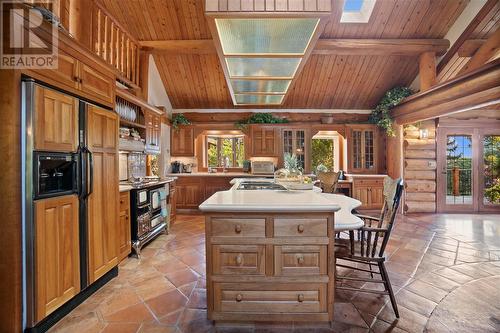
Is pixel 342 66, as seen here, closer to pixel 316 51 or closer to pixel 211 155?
pixel 316 51

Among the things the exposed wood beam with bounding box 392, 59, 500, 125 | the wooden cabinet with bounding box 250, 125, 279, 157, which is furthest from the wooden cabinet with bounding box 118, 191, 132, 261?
the exposed wood beam with bounding box 392, 59, 500, 125

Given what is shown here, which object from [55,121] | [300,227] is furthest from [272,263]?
[55,121]

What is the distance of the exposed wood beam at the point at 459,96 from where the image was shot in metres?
3.23

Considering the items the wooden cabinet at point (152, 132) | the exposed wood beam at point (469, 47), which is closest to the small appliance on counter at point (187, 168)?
the wooden cabinet at point (152, 132)

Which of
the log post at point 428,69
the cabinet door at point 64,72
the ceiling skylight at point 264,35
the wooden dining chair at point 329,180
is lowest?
the wooden dining chair at point 329,180

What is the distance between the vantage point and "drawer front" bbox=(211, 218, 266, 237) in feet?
5.67

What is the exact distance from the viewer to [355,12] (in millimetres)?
4551

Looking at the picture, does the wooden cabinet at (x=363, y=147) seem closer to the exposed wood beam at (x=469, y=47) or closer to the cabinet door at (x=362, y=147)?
the cabinet door at (x=362, y=147)

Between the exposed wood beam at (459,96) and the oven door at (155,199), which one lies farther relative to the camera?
the oven door at (155,199)

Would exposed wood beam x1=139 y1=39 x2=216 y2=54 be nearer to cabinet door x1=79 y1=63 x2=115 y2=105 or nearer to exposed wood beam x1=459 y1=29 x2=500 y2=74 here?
cabinet door x1=79 y1=63 x2=115 y2=105

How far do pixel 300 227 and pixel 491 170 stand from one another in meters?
7.11

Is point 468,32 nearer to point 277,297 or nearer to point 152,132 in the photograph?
point 277,297

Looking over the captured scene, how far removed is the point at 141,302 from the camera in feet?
7.14

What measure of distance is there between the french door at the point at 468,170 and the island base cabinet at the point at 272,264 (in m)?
5.85
